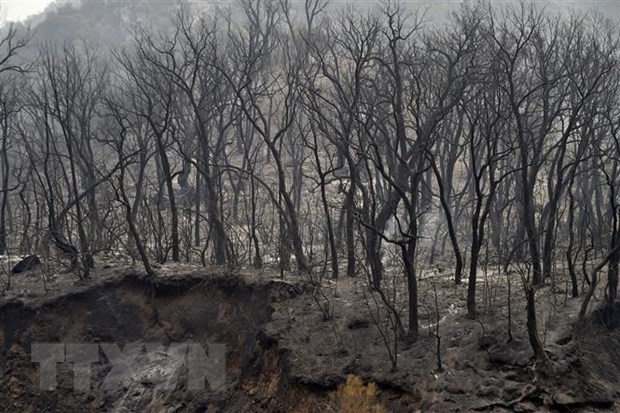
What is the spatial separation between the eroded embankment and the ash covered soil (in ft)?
0.08

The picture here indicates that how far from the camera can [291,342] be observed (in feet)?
32.9

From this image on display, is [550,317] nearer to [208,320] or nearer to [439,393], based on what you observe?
[439,393]

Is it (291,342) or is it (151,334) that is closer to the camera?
(291,342)

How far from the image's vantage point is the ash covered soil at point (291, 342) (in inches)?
315

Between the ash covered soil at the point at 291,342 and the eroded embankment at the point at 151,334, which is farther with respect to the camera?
A: the eroded embankment at the point at 151,334

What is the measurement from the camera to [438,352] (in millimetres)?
8461

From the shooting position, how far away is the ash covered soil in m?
8.00

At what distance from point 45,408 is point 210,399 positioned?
10.6ft

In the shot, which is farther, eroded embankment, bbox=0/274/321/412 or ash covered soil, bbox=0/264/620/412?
eroded embankment, bbox=0/274/321/412

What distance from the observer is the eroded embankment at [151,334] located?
1040 cm

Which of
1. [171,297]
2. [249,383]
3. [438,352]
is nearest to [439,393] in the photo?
[438,352]

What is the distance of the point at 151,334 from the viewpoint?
12.0 metres

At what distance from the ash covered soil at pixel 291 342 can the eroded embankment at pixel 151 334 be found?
0.08ft

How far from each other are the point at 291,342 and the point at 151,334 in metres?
3.64
